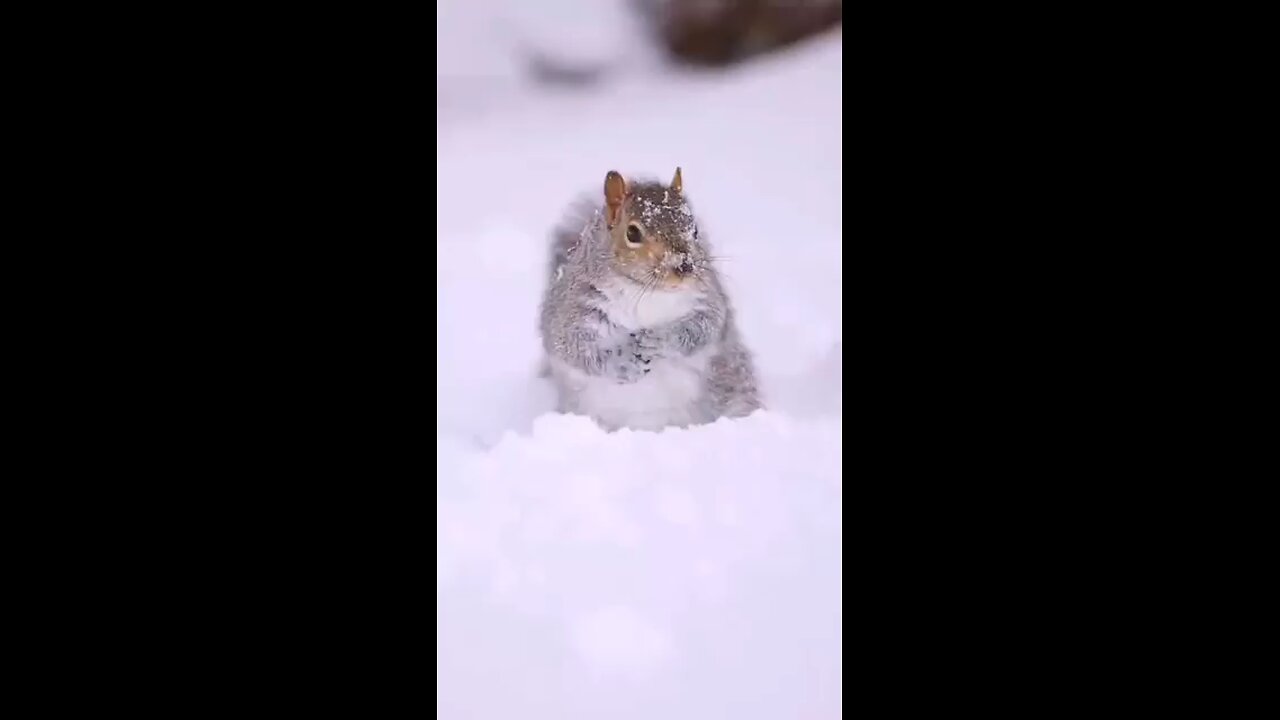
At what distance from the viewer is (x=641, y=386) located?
1914 millimetres

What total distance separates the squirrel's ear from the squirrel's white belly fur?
0.12 m

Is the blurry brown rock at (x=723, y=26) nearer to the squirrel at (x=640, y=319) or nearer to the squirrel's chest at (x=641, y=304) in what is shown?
the squirrel at (x=640, y=319)

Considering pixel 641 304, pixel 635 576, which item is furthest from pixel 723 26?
pixel 635 576

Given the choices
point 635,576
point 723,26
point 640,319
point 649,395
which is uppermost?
point 723,26

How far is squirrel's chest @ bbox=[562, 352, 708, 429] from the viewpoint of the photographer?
191 centimetres

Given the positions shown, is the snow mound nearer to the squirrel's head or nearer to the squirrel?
the squirrel

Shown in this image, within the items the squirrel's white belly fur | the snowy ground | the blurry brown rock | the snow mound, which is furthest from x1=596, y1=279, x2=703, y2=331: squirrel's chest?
the blurry brown rock

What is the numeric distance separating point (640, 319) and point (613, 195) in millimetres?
237

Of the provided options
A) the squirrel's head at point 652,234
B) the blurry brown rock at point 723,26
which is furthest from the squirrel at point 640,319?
the blurry brown rock at point 723,26

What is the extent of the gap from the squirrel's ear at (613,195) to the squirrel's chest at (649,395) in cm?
29

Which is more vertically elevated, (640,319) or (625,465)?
(640,319)

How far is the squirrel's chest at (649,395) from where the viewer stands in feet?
6.27

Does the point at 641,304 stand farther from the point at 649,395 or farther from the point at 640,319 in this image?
the point at 649,395

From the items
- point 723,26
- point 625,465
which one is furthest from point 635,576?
point 723,26
